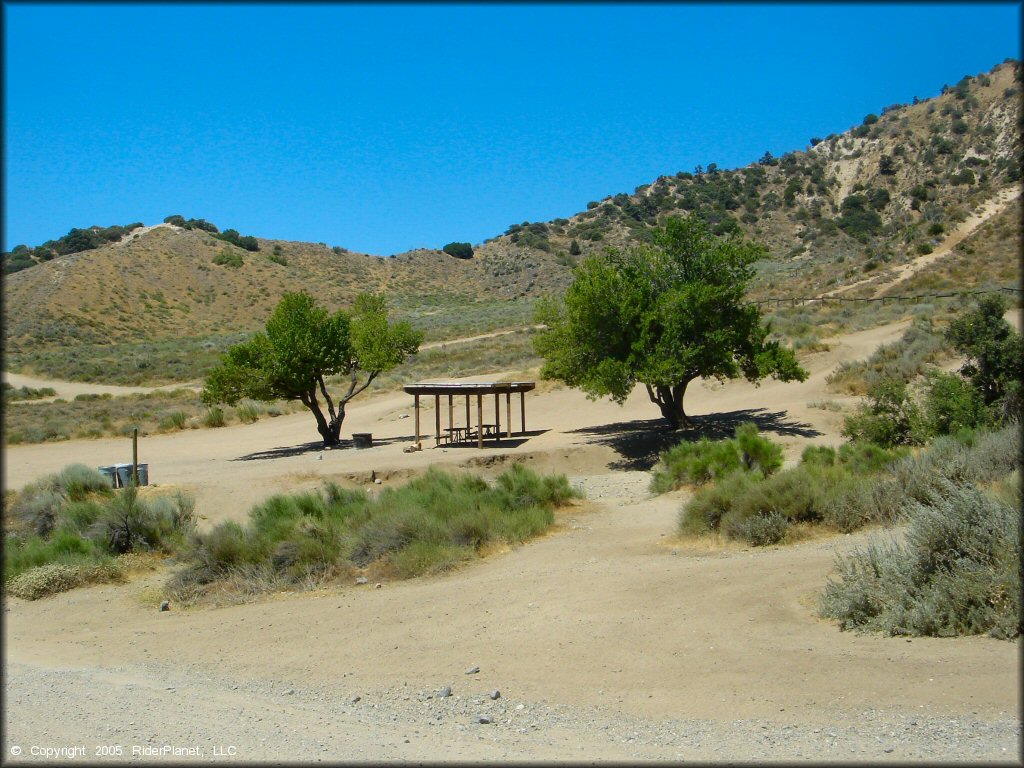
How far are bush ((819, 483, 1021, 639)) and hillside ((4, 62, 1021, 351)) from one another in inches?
2114

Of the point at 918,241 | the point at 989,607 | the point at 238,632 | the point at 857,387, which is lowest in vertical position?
the point at 238,632

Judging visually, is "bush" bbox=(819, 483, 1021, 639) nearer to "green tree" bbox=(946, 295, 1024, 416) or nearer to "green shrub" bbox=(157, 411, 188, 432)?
"green tree" bbox=(946, 295, 1024, 416)

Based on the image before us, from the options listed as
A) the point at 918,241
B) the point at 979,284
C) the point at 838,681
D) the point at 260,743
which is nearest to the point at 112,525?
the point at 260,743

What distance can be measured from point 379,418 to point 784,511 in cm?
2523

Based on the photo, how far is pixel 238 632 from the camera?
35.5 feet

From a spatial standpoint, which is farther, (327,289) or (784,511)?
(327,289)

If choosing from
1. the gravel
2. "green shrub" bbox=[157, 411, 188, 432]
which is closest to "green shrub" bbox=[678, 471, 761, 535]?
the gravel

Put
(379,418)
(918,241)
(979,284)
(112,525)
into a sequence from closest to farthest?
(112,525) → (379,418) → (979,284) → (918,241)

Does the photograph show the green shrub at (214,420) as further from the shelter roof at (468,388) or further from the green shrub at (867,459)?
the green shrub at (867,459)

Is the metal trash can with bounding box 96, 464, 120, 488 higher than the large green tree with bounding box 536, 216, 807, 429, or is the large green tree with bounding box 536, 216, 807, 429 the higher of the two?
the large green tree with bounding box 536, 216, 807, 429

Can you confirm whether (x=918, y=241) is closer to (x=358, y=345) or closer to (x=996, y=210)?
(x=996, y=210)

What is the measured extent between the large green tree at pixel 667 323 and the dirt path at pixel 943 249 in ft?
86.3

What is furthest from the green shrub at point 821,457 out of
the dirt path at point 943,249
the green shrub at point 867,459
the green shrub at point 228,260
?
the green shrub at point 228,260

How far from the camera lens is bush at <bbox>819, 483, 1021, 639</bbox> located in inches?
300
